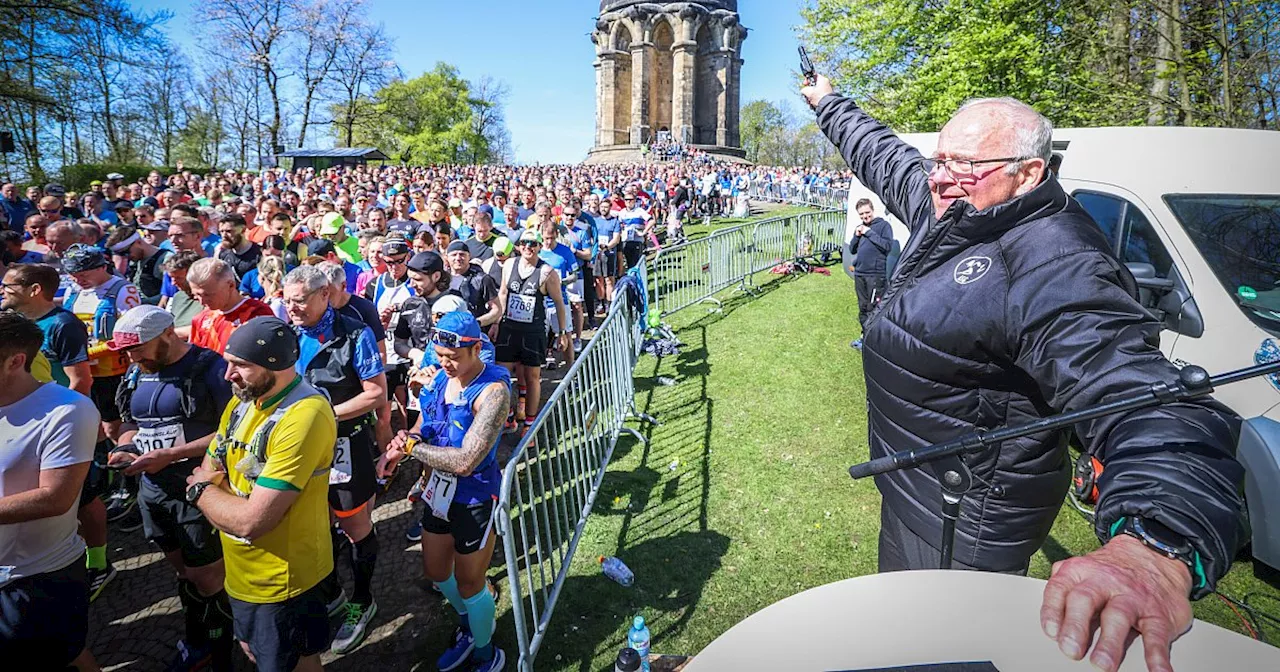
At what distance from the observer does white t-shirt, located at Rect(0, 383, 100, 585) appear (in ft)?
9.16

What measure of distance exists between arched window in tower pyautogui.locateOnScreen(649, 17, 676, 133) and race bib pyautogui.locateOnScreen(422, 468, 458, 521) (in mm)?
60756

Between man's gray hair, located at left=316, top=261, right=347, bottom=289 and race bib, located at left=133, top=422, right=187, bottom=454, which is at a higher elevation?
man's gray hair, located at left=316, top=261, right=347, bottom=289

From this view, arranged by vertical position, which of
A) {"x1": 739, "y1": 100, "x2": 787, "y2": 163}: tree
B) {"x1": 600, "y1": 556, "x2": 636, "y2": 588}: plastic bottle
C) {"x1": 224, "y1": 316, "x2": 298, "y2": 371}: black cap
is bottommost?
{"x1": 600, "y1": 556, "x2": 636, "y2": 588}: plastic bottle

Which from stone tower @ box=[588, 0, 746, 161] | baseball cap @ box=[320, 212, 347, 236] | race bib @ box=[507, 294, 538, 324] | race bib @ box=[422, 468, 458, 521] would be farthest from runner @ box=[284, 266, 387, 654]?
stone tower @ box=[588, 0, 746, 161]

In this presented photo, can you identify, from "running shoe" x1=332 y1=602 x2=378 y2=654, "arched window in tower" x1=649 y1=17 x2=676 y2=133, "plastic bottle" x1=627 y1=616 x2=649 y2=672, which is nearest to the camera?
"plastic bottle" x1=627 y1=616 x2=649 y2=672

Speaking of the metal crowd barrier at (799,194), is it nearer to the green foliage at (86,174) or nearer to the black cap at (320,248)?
the black cap at (320,248)

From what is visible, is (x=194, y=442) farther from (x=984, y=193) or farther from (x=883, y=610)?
(x=984, y=193)

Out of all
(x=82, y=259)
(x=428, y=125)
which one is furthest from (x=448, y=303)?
(x=428, y=125)

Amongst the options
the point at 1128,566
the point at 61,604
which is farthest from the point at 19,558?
the point at 1128,566

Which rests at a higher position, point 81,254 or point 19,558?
point 81,254

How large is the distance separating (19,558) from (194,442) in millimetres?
843

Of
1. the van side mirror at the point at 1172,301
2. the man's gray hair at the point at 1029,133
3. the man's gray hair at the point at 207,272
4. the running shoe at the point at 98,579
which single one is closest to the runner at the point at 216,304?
the man's gray hair at the point at 207,272

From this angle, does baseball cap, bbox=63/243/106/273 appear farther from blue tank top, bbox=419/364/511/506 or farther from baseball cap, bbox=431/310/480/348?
baseball cap, bbox=431/310/480/348

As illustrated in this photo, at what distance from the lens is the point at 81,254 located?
17.0 feet
